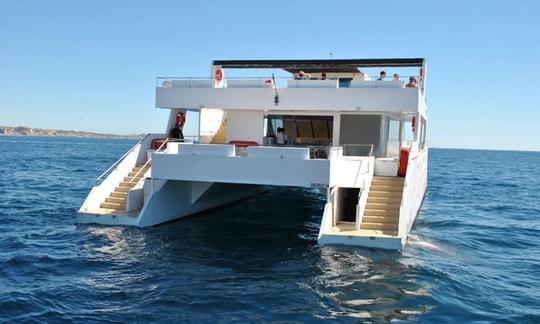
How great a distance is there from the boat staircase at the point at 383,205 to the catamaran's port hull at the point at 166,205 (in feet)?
22.4

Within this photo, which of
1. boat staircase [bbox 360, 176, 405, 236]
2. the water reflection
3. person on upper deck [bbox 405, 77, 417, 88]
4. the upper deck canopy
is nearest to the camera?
the water reflection

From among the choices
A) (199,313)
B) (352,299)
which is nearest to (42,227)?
(199,313)

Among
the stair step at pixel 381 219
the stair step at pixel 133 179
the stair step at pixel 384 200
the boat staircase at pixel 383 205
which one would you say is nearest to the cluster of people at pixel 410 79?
the boat staircase at pixel 383 205

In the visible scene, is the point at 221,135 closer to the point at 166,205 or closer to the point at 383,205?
the point at 166,205

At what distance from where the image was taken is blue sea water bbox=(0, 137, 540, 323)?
437 inches

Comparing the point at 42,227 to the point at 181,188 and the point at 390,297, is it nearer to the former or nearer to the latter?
the point at 181,188

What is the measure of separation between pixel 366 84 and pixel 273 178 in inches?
254

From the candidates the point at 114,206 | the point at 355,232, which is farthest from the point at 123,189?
the point at 355,232

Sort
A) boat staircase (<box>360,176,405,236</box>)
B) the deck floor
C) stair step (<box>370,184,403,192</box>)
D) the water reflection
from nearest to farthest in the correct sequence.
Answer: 1. the water reflection
2. the deck floor
3. boat staircase (<box>360,176,405,236</box>)
4. stair step (<box>370,184,403,192</box>)

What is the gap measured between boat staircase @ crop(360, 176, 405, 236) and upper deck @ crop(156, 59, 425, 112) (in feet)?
10.2

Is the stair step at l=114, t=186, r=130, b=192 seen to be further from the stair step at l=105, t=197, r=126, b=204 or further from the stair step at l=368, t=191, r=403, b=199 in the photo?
the stair step at l=368, t=191, r=403, b=199

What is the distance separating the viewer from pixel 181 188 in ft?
68.0

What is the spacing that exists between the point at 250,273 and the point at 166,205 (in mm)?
7019

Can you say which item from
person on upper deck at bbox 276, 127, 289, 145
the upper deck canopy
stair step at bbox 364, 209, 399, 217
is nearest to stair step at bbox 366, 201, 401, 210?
stair step at bbox 364, 209, 399, 217
